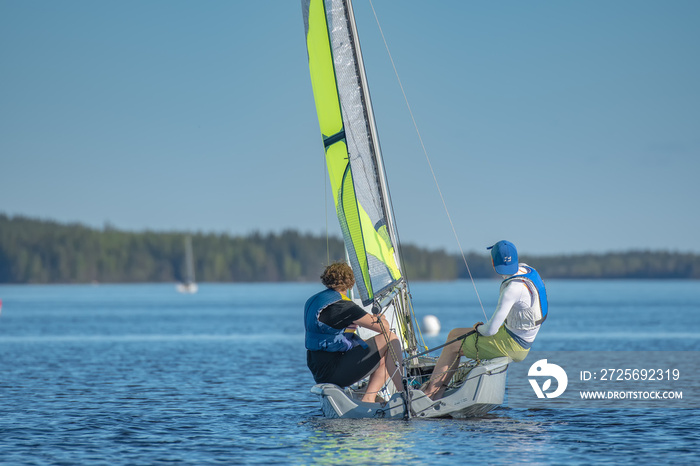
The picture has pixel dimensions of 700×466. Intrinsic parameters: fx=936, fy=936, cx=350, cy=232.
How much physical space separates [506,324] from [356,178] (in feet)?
9.47

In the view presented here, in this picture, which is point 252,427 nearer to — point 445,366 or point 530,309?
point 445,366

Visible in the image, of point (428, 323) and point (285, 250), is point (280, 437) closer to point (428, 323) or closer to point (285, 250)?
point (428, 323)

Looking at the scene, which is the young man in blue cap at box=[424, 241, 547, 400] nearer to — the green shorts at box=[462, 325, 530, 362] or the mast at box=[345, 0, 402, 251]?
the green shorts at box=[462, 325, 530, 362]

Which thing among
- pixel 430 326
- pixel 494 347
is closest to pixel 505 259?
pixel 494 347

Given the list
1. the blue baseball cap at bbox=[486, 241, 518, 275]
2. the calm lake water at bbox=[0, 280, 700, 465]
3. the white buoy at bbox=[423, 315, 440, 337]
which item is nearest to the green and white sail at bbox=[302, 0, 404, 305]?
the blue baseball cap at bbox=[486, 241, 518, 275]

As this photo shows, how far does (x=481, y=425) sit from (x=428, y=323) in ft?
81.9

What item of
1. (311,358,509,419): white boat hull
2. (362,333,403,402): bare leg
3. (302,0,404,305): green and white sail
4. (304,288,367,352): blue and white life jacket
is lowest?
(311,358,509,419): white boat hull

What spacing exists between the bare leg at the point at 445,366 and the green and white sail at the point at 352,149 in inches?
50.9

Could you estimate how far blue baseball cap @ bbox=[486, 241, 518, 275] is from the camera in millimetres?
11156

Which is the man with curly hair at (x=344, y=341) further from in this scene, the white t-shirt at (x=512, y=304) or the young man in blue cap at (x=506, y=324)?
the white t-shirt at (x=512, y=304)

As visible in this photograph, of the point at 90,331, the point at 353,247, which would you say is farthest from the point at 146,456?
the point at 90,331

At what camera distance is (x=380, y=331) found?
1165cm

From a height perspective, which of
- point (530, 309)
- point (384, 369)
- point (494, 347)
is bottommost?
point (384, 369)

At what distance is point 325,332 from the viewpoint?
11.7m
